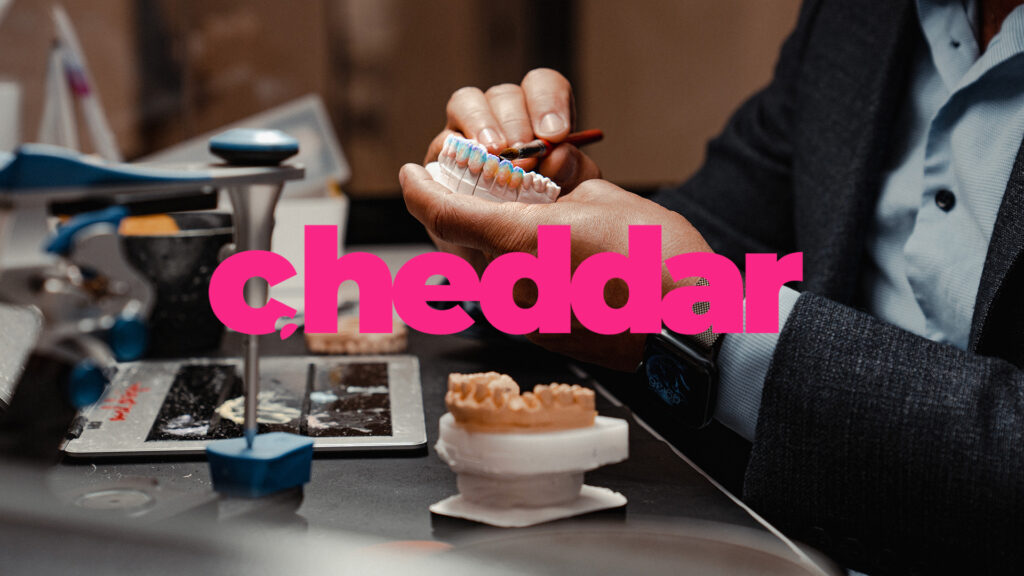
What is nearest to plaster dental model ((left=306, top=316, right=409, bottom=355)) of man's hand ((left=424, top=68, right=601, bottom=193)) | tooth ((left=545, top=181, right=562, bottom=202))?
man's hand ((left=424, top=68, right=601, bottom=193))

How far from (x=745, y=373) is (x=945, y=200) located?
1.34 feet

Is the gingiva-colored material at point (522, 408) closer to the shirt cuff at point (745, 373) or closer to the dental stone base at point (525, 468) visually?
the dental stone base at point (525, 468)

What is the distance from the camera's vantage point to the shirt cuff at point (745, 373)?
2.38 ft

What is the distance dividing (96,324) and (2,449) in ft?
0.28

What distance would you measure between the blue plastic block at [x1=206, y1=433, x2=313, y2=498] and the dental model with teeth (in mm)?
236

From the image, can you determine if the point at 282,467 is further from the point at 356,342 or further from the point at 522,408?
the point at 356,342

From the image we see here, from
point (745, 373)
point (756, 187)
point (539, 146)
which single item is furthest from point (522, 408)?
point (756, 187)

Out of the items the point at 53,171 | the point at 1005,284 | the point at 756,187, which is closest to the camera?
the point at 53,171

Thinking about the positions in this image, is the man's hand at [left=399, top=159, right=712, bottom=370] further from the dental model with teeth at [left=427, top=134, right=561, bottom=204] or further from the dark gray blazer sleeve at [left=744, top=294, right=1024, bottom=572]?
the dark gray blazer sleeve at [left=744, top=294, right=1024, bottom=572]

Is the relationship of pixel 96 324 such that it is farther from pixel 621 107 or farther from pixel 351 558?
pixel 621 107

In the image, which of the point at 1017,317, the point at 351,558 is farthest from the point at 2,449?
the point at 1017,317

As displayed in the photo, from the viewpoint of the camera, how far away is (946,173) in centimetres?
101

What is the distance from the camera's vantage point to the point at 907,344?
2.32ft

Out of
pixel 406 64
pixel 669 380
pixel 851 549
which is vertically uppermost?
pixel 406 64
